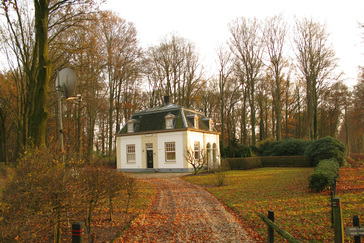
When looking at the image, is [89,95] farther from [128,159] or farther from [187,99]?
[187,99]

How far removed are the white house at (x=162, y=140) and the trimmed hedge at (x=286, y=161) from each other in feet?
21.1

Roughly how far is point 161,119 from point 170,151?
131 inches

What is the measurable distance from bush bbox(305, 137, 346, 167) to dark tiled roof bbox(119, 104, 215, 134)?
414 inches

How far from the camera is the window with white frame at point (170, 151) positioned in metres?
24.3

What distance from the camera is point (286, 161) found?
92.3ft

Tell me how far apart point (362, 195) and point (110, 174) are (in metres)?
9.07

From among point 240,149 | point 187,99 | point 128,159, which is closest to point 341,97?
point 240,149

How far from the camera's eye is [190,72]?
35000 millimetres

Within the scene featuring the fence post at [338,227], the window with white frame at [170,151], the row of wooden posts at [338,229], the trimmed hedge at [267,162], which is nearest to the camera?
the row of wooden posts at [338,229]

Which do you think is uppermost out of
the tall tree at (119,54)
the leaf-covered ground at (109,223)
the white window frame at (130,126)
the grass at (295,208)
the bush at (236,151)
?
the tall tree at (119,54)

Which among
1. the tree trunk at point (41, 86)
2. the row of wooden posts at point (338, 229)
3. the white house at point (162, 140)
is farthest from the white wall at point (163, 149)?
the row of wooden posts at point (338, 229)

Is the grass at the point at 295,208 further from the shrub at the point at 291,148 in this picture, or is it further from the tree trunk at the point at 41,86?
the shrub at the point at 291,148

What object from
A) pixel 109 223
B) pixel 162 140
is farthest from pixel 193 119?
pixel 109 223

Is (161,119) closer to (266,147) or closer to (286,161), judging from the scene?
(266,147)
